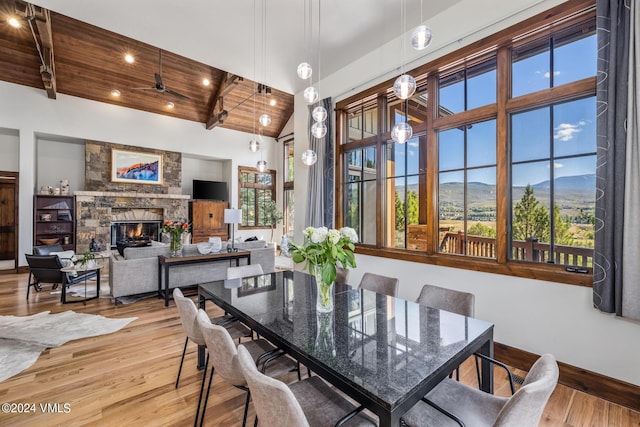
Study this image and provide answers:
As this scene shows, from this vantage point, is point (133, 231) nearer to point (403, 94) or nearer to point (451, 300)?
point (403, 94)

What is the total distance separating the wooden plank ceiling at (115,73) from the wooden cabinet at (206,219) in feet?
8.36

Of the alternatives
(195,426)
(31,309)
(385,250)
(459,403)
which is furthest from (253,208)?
(459,403)

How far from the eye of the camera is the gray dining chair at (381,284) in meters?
2.49

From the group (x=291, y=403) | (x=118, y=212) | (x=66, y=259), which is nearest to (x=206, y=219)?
(x=118, y=212)

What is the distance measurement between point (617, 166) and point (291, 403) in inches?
105

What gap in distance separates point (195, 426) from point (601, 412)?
2.74 metres

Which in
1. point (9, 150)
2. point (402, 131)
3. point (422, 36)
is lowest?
point (402, 131)

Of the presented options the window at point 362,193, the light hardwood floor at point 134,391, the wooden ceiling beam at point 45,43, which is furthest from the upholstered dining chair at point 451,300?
the wooden ceiling beam at point 45,43

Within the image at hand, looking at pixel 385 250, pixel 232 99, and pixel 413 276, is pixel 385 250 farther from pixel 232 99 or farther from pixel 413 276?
pixel 232 99

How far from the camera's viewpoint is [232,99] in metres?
8.54

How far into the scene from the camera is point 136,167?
7.99 meters

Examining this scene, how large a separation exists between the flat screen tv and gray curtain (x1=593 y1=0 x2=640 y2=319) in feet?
30.3

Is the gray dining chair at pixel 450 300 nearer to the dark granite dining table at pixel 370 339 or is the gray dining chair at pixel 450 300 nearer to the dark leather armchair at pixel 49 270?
the dark granite dining table at pixel 370 339

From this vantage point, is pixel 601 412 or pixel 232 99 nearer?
pixel 601 412
